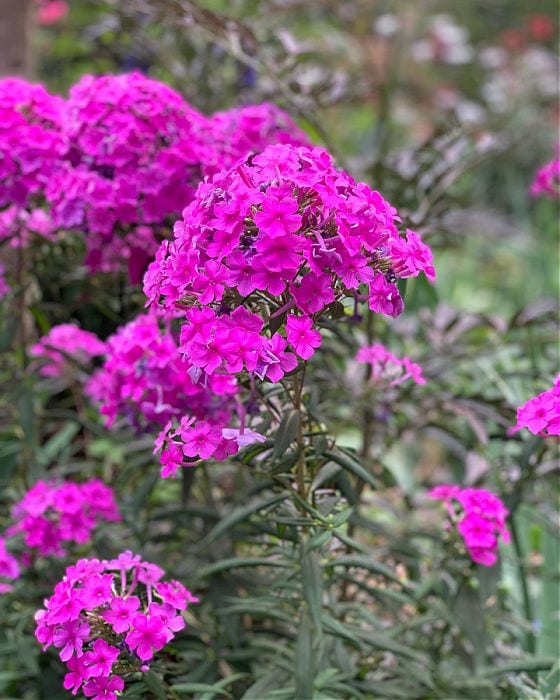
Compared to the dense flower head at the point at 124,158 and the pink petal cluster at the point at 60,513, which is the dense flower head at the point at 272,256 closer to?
the dense flower head at the point at 124,158

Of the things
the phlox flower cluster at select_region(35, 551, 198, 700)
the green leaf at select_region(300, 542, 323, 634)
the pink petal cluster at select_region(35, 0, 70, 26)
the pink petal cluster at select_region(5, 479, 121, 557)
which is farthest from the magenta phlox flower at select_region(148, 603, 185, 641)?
the pink petal cluster at select_region(35, 0, 70, 26)

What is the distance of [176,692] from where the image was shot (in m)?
1.49

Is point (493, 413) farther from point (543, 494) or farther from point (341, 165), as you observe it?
point (341, 165)

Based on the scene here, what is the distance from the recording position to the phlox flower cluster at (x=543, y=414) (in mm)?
1213

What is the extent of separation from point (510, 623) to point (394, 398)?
56cm

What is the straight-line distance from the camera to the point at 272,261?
112 centimetres

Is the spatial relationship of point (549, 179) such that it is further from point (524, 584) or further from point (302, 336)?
point (302, 336)

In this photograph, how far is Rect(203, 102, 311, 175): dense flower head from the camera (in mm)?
1773

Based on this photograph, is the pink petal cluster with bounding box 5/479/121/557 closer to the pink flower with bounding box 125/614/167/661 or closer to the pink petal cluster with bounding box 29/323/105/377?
the pink petal cluster with bounding box 29/323/105/377

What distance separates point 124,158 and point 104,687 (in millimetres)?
930

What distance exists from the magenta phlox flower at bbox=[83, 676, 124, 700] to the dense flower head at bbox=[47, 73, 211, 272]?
82cm

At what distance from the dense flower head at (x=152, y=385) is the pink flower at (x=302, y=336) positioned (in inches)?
15.7

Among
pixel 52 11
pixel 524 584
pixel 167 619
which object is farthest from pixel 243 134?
pixel 52 11

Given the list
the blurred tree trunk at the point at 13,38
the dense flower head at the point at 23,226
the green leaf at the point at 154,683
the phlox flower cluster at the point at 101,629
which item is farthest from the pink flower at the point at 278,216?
the blurred tree trunk at the point at 13,38
